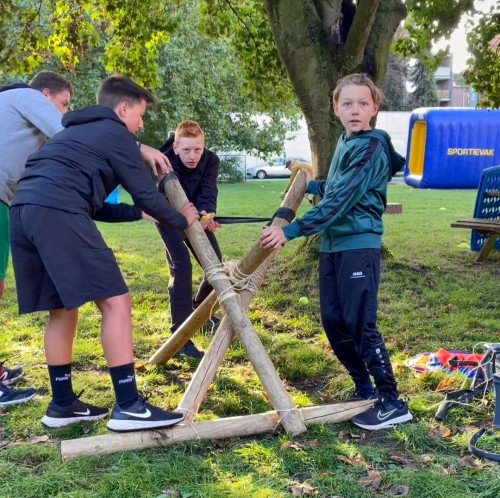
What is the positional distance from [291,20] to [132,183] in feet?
15.2

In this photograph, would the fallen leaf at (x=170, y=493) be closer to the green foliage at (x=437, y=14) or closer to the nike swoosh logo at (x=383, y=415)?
the nike swoosh logo at (x=383, y=415)

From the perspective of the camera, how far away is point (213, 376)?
3953 millimetres

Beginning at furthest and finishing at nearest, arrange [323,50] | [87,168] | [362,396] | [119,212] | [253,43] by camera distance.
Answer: [253,43], [323,50], [362,396], [119,212], [87,168]

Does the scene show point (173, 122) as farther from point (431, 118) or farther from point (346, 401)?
point (346, 401)

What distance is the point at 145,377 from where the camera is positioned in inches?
185

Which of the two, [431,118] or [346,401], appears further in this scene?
[431,118]

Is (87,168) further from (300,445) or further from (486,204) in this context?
(486,204)

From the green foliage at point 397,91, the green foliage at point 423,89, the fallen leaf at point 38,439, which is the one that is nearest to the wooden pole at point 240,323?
the fallen leaf at point 38,439

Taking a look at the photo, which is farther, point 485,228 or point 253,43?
point 253,43

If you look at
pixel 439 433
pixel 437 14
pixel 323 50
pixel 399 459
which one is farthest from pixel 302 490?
pixel 323 50

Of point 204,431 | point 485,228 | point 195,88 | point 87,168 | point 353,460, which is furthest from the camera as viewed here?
point 195,88

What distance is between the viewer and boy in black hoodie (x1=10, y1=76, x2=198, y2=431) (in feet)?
11.2

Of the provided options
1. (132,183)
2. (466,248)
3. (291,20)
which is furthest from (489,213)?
(132,183)

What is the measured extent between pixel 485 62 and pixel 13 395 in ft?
25.5
